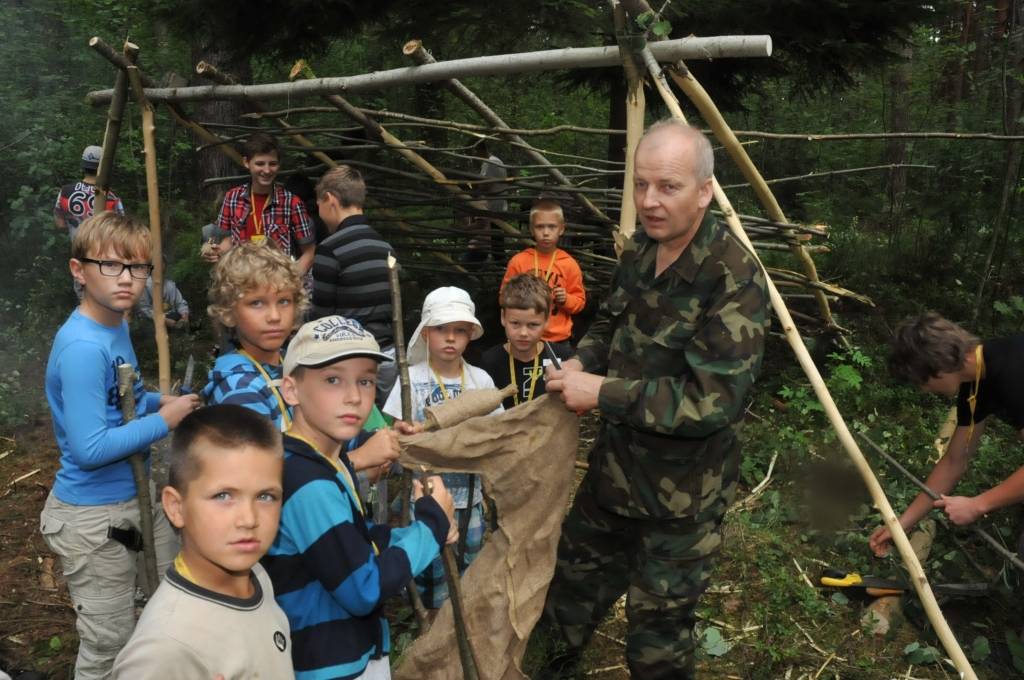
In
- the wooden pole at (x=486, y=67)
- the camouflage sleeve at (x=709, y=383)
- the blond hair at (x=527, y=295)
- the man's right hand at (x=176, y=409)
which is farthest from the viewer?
the blond hair at (x=527, y=295)

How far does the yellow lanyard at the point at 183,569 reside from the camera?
168 cm

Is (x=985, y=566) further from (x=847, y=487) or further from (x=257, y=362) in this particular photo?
(x=257, y=362)

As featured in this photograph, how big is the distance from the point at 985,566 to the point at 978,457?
105 centimetres

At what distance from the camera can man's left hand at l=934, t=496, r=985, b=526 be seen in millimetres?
3088

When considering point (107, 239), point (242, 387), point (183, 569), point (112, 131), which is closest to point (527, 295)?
point (242, 387)

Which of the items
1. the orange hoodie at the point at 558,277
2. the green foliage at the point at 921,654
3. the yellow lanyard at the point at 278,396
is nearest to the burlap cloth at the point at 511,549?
the yellow lanyard at the point at 278,396

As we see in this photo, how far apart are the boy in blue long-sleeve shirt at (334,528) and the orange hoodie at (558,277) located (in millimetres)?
2808

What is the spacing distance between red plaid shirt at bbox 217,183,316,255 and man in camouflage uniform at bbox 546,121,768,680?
2.72 metres

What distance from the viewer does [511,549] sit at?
8.20ft

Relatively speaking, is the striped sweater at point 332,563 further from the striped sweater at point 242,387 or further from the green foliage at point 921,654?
the green foliage at point 921,654

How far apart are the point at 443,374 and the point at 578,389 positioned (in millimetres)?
1137

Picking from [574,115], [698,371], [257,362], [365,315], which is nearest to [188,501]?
[257,362]

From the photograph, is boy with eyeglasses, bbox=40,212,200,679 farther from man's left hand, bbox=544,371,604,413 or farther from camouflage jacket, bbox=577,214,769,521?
camouflage jacket, bbox=577,214,769,521

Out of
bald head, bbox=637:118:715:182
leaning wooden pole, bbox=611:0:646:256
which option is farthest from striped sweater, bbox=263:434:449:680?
leaning wooden pole, bbox=611:0:646:256
